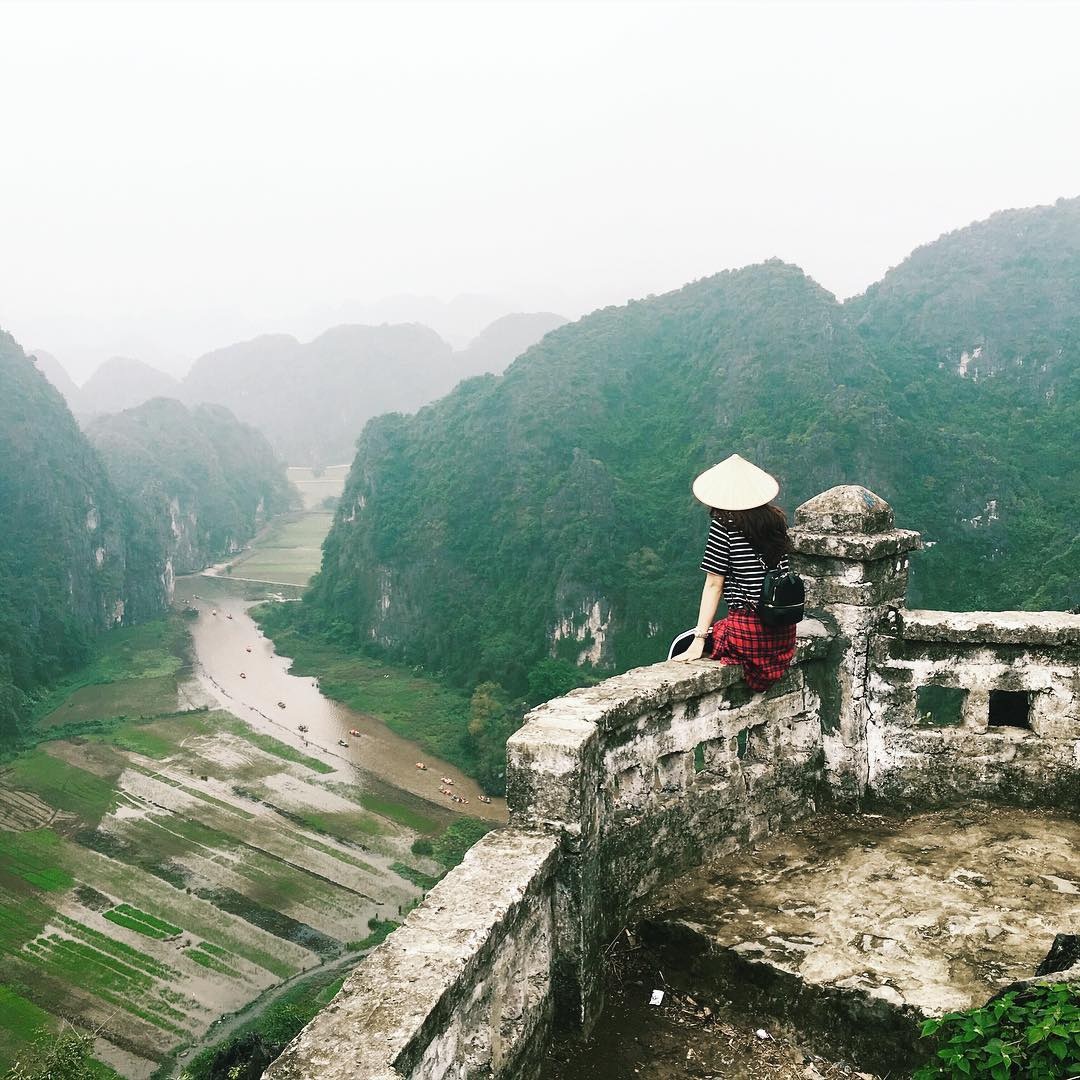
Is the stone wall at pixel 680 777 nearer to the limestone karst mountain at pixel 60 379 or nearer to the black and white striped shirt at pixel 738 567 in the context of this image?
the black and white striped shirt at pixel 738 567

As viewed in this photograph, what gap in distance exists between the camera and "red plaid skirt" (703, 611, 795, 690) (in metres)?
4.05

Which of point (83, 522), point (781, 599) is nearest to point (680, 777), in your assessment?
point (781, 599)

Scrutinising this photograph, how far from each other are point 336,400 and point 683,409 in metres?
119

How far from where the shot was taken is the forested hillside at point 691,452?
2293 inches

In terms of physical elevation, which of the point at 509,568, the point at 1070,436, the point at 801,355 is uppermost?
the point at 801,355

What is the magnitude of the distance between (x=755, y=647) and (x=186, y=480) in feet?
367

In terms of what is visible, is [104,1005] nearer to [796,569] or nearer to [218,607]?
[796,569]

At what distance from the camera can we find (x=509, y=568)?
7019 centimetres

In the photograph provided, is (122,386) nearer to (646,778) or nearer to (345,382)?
(345,382)

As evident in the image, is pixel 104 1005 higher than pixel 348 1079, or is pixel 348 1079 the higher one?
pixel 348 1079

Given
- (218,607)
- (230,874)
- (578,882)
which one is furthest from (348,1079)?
(218,607)

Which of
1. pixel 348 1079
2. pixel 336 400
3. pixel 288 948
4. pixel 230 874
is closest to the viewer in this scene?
pixel 348 1079

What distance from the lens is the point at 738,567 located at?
159 inches

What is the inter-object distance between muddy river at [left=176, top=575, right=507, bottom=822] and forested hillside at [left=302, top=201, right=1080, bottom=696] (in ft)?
27.4
